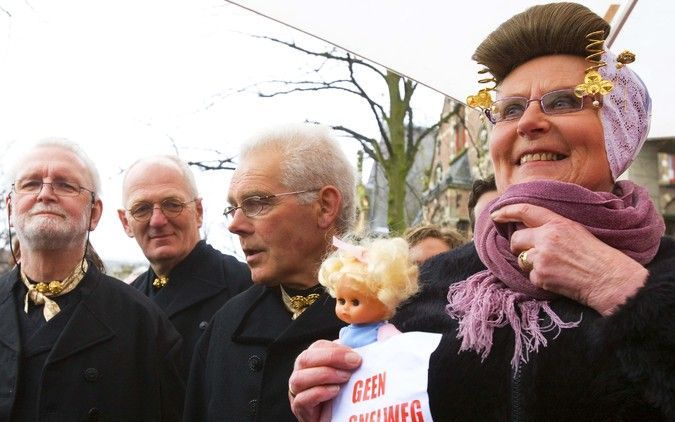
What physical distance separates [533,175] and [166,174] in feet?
9.93

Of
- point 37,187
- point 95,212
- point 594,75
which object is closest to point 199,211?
point 95,212

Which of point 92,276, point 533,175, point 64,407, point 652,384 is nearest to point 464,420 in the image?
point 652,384

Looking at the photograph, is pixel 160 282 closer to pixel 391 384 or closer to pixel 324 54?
pixel 391 384

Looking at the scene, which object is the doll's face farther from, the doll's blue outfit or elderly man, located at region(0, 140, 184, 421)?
elderly man, located at region(0, 140, 184, 421)

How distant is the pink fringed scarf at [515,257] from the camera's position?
6.11 feet

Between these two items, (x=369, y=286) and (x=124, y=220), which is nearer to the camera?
(x=369, y=286)

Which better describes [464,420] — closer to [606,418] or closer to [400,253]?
[606,418]

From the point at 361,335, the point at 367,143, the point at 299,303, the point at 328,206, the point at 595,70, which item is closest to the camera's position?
the point at 595,70

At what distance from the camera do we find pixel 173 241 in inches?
178

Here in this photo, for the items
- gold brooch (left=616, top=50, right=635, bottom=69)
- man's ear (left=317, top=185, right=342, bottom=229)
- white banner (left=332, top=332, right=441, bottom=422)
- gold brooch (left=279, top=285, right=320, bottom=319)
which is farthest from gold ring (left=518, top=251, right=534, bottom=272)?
man's ear (left=317, top=185, right=342, bottom=229)

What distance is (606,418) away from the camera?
5.60 feet

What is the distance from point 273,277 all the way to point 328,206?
43cm

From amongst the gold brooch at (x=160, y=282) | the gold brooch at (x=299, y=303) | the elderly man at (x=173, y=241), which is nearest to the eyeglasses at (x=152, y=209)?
the elderly man at (x=173, y=241)

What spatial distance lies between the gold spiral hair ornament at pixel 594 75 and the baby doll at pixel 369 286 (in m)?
0.67
